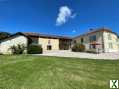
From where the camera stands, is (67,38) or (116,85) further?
(67,38)

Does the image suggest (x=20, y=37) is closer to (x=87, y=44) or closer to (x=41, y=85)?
(x=87, y=44)

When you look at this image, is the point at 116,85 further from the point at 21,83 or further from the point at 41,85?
the point at 21,83

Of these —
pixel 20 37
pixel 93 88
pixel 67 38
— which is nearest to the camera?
pixel 93 88

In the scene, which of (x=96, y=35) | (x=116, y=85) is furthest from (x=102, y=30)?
(x=116, y=85)

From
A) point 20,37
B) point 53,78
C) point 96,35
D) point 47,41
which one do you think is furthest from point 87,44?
point 53,78

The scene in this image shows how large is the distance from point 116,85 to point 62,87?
8.98ft

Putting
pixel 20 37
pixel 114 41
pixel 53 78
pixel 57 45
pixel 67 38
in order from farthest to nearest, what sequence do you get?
pixel 67 38
pixel 57 45
pixel 114 41
pixel 20 37
pixel 53 78

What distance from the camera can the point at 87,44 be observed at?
41.1 meters

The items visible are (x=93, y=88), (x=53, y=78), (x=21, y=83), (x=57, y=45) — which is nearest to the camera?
(x=93, y=88)

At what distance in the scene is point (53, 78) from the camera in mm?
7617

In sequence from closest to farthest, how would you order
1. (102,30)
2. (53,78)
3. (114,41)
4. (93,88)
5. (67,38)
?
1. (93,88)
2. (53,78)
3. (102,30)
4. (114,41)
5. (67,38)

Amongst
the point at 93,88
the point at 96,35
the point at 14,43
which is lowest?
the point at 93,88

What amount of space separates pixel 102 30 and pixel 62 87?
108ft

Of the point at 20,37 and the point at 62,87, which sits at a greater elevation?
the point at 20,37
